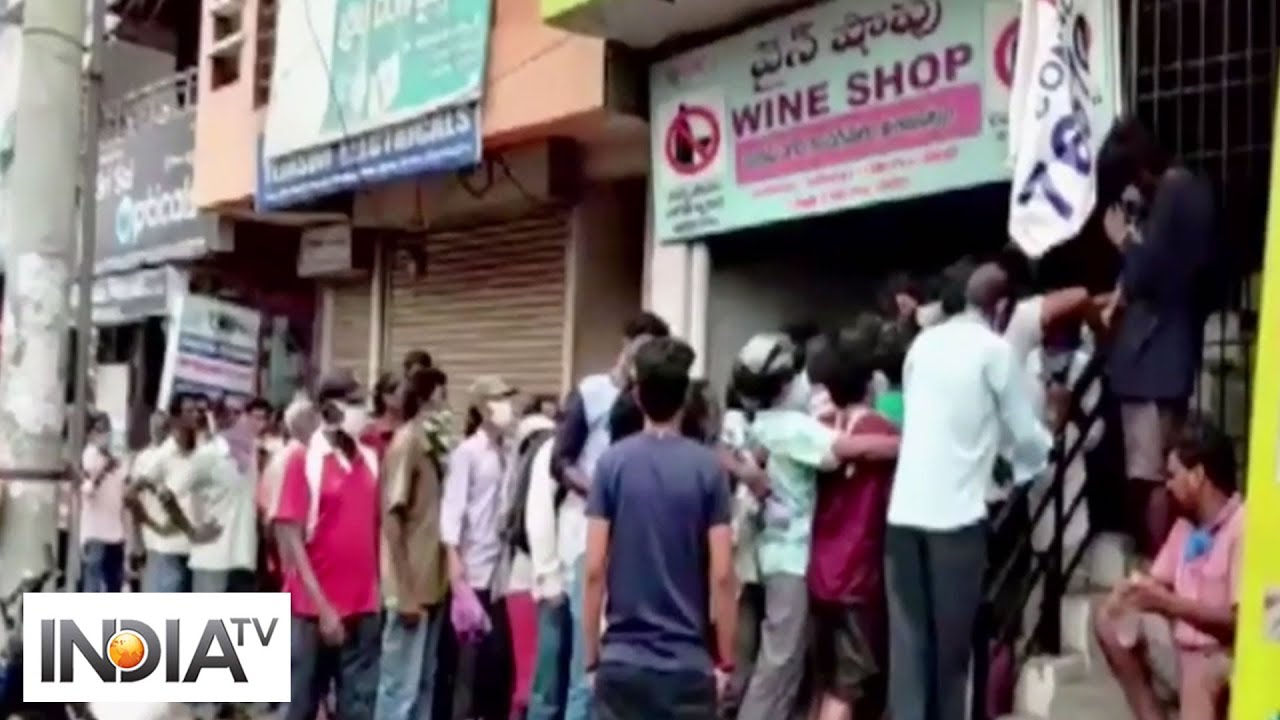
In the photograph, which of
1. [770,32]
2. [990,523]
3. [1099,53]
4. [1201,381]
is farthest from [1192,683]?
[770,32]

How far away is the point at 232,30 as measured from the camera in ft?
47.6

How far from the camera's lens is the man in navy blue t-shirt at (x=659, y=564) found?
4.92 metres

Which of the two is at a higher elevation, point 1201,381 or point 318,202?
point 318,202

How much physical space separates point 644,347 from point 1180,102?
3.60 meters

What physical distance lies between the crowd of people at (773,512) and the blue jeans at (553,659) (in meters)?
0.01

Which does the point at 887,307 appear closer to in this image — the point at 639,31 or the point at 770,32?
the point at 770,32

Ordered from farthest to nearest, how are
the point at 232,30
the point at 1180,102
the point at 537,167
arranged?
the point at 232,30 → the point at 537,167 → the point at 1180,102

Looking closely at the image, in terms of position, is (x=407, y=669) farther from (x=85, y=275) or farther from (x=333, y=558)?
(x=85, y=275)

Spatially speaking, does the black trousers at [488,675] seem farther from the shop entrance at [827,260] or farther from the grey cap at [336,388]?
the shop entrance at [827,260]

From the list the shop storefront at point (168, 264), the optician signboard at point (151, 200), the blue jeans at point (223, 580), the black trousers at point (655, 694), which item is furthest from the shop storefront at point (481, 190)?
the black trousers at point (655, 694)

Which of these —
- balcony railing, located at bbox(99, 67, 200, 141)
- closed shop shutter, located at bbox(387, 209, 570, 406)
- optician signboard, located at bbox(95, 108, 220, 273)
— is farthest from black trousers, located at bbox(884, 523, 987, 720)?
balcony railing, located at bbox(99, 67, 200, 141)

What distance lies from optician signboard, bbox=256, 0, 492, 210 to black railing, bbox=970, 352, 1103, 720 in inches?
185

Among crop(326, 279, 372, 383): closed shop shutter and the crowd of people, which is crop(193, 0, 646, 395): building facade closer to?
crop(326, 279, 372, 383): closed shop shutter

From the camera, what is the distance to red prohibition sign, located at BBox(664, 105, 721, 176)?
9414 millimetres
